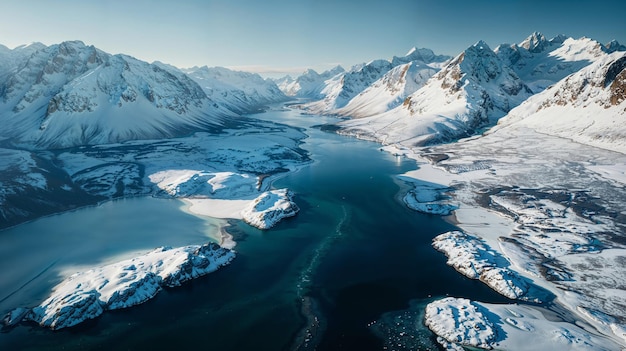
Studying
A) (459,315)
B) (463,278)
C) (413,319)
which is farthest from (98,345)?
(463,278)

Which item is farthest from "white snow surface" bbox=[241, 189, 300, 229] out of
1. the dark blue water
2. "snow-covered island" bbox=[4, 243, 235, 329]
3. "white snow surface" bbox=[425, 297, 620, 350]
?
"white snow surface" bbox=[425, 297, 620, 350]

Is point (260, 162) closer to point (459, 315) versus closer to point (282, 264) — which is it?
point (282, 264)

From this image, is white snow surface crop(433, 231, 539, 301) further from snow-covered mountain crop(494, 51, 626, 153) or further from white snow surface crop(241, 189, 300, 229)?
snow-covered mountain crop(494, 51, 626, 153)

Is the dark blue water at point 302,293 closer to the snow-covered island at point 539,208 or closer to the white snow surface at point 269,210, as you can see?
the white snow surface at point 269,210

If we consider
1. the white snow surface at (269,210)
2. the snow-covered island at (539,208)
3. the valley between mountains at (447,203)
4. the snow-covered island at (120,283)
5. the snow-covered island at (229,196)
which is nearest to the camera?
the snow-covered island at (539,208)

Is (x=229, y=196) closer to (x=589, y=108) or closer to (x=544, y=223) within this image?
(x=544, y=223)

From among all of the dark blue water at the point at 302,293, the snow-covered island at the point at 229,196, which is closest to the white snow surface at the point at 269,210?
the snow-covered island at the point at 229,196
